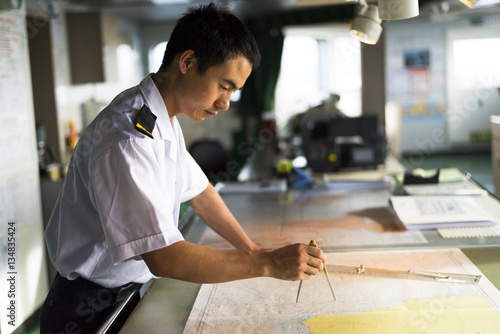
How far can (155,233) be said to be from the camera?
1.11 meters

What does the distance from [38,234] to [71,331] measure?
2.26 meters

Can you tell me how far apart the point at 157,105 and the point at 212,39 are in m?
0.24

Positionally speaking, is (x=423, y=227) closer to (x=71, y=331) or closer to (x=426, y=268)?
(x=426, y=268)

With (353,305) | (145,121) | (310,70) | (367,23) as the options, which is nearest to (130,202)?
(145,121)

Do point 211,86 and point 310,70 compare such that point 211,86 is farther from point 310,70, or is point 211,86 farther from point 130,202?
point 310,70

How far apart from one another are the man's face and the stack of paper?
3.07ft

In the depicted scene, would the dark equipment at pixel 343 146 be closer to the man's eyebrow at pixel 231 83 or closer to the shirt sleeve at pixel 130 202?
the man's eyebrow at pixel 231 83

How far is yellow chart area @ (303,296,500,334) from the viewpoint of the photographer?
1100 millimetres

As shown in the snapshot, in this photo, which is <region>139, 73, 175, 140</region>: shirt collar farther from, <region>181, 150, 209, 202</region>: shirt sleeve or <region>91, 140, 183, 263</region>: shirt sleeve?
<region>181, 150, 209, 202</region>: shirt sleeve

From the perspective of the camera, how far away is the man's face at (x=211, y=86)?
1.27m

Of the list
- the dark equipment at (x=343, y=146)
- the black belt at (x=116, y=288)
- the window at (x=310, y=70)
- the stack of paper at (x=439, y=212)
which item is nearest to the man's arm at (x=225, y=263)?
the black belt at (x=116, y=288)

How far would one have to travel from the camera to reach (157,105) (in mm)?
1347

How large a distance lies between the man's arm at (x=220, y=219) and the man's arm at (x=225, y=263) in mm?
483

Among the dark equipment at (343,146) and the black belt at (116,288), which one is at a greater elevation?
the dark equipment at (343,146)
